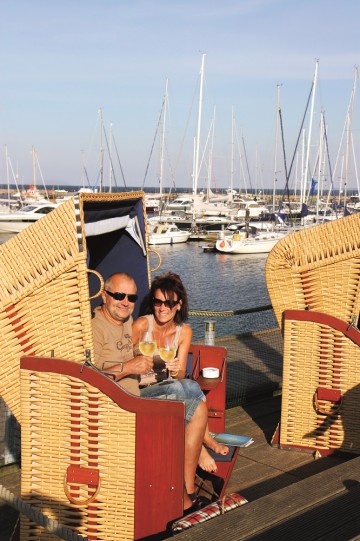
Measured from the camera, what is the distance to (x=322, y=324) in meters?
5.34

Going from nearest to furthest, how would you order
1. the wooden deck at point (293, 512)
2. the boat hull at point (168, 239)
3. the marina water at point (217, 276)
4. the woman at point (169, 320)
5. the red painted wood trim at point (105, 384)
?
the wooden deck at point (293, 512) < the red painted wood trim at point (105, 384) < the woman at point (169, 320) < the marina water at point (217, 276) < the boat hull at point (168, 239)

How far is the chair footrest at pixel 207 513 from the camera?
3652mm

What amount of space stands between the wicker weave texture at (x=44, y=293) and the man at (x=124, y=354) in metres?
0.62

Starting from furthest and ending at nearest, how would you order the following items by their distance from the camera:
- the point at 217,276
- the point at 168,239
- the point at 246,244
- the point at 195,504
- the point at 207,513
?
the point at 168,239, the point at 246,244, the point at 217,276, the point at 195,504, the point at 207,513

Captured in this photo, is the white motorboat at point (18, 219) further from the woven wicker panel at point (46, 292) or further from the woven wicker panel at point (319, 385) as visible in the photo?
the woven wicker panel at point (46, 292)

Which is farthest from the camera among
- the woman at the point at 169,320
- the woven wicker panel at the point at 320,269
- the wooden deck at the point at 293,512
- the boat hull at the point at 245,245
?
the boat hull at the point at 245,245

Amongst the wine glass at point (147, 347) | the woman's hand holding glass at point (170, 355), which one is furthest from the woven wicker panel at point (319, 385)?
the wine glass at point (147, 347)

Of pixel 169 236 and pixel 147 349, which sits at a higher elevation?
pixel 147 349

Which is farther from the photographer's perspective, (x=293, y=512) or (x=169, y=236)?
(x=169, y=236)

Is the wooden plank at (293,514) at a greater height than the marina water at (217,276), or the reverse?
the wooden plank at (293,514)

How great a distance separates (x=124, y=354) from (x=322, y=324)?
157 cm

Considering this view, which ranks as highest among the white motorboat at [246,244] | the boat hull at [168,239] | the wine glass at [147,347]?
the wine glass at [147,347]

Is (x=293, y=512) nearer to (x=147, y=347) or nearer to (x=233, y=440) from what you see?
(x=147, y=347)

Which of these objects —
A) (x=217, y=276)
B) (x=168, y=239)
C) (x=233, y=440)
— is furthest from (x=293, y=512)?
(x=168, y=239)
